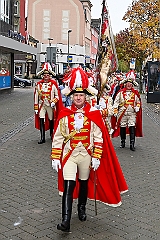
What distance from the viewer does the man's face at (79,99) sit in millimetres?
5172

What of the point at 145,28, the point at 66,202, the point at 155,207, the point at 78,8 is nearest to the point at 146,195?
the point at 155,207

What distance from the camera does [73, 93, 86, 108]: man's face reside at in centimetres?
517

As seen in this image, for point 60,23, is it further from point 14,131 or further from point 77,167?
point 77,167

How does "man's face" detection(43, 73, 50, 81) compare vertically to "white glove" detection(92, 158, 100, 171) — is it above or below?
above

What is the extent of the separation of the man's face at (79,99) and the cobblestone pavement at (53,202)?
57.7 inches

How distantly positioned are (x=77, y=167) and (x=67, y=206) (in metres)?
0.49

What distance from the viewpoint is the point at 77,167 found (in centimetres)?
534

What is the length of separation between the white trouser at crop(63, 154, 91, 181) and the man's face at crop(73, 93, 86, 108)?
59 centimetres

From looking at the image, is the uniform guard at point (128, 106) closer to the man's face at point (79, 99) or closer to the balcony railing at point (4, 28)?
the man's face at point (79, 99)

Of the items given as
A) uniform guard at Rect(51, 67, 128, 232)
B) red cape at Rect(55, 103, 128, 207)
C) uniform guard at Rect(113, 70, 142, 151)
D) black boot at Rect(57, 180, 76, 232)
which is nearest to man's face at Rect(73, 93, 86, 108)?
uniform guard at Rect(51, 67, 128, 232)

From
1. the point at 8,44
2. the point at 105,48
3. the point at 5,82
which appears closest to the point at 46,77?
the point at 105,48

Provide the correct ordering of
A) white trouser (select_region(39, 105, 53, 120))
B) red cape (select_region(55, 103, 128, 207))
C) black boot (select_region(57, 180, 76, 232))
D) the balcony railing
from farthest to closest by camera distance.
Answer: the balcony railing → white trouser (select_region(39, 105, 53, 120)) → red cape (select_region(55, 103, 128, 207)) → black boot (select_region(57, 180, 76, 232))

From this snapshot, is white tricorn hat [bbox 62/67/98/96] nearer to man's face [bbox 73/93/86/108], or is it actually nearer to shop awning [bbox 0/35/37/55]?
man's face [bbox 73/93/86/108]

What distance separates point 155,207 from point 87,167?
4.84ft
